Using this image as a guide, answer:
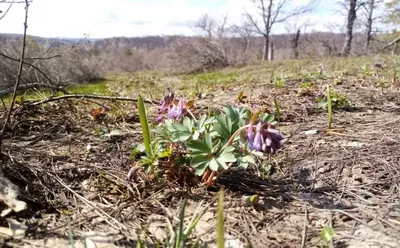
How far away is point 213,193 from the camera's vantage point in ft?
4.20

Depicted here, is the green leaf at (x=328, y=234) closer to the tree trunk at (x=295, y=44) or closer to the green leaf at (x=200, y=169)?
the green leaf at (x=200, y=169)

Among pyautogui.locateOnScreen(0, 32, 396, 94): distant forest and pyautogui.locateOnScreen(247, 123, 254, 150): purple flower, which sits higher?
pyautogui.locateOnScreen(0, 32, 396, 94): distant forest

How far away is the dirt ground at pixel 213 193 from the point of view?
1.05m

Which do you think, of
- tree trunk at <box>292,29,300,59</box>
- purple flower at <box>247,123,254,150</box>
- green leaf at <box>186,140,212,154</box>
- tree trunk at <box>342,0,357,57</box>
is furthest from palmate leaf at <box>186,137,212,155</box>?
tree trunk at <box>292,29,300,59</box>

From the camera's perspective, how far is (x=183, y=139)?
3.92ft

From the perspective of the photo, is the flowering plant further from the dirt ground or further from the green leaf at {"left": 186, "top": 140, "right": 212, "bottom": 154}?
the dirt ground

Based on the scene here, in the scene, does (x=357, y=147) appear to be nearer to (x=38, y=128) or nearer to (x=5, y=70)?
(x=38, y=128)

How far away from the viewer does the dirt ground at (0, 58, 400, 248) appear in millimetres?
1053

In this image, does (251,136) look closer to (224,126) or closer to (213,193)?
(224,126)

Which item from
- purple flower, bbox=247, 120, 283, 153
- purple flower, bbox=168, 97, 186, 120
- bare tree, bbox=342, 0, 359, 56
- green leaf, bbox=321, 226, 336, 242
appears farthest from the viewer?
bare tree, bbox=342, 0, 359, 56

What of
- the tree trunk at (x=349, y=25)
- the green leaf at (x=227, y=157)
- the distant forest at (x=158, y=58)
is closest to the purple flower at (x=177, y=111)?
the green leaf at (x=227, y=157)

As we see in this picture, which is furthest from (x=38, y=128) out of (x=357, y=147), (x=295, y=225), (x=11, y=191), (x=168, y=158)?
(x=357, y=147)

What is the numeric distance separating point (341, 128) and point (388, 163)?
58 centimetres

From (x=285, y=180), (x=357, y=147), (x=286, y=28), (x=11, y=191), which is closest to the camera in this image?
(x=11, y=191)
